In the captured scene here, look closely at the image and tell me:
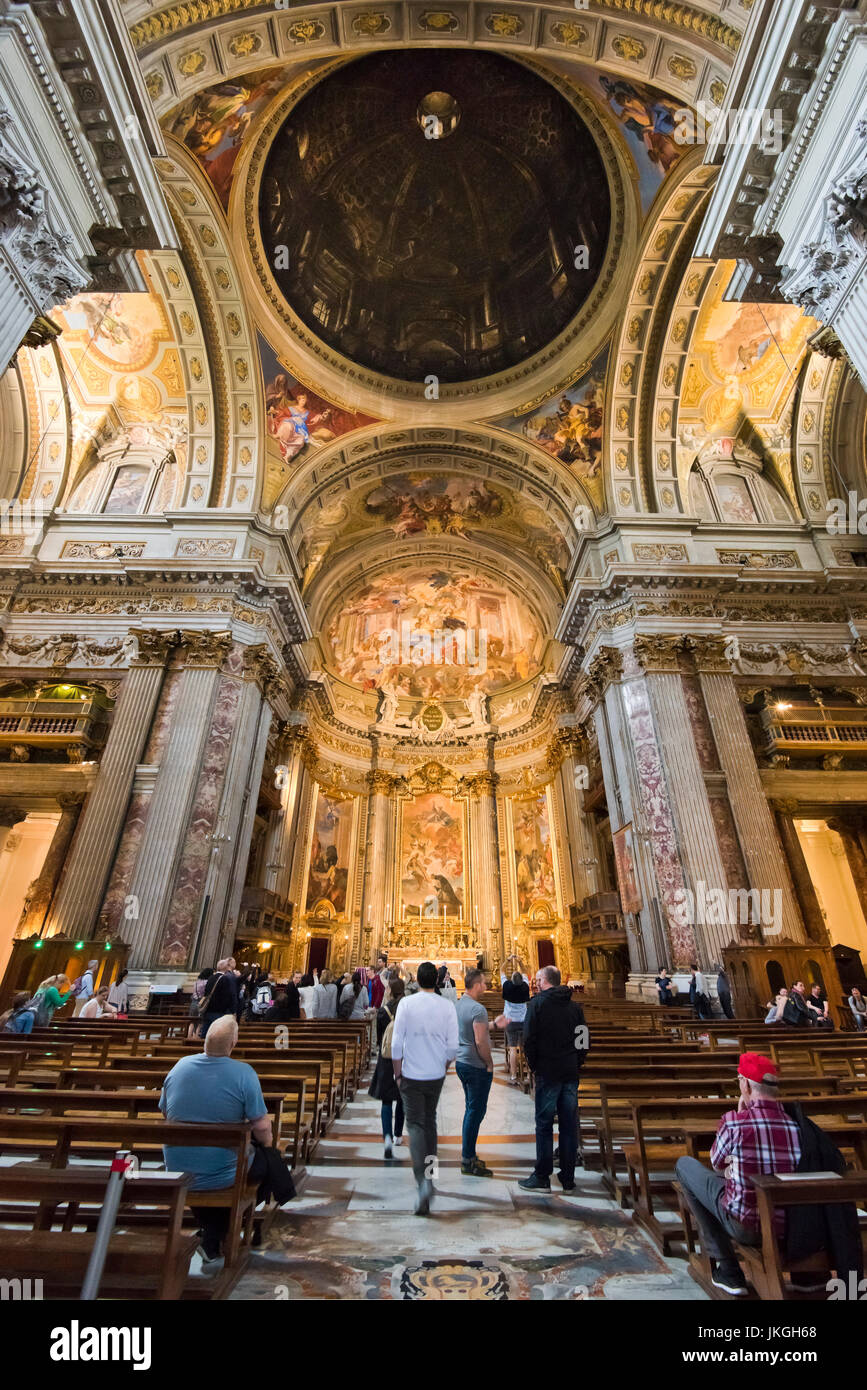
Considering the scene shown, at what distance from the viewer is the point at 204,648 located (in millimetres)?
15898

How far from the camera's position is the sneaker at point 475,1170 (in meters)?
4.52

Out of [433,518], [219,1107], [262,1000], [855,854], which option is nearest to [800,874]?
[855,854]

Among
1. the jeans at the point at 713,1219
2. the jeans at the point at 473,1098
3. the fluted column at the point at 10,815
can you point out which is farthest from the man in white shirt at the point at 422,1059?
the fluted column at the point at 10,815

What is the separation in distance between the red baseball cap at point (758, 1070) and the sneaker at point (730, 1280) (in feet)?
2.47

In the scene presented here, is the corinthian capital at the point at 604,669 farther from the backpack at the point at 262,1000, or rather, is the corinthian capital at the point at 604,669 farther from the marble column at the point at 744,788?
the backpack at the point at 262,1000

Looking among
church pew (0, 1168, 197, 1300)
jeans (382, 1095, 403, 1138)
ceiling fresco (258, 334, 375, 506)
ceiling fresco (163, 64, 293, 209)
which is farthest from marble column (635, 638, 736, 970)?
ceiling fresco (163, 64, 293, 209)

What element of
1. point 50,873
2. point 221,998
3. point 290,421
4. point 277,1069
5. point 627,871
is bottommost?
point 277,1069

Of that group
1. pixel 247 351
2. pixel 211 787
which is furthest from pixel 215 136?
pixel 211 787

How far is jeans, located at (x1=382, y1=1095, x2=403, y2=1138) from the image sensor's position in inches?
196

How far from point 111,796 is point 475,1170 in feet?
40.4

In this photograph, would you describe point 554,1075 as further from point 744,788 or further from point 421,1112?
point 744,788

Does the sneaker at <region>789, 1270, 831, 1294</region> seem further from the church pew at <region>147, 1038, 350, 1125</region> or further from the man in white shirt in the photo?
the church pew at <region>147, 1038, 350, 1125</region>

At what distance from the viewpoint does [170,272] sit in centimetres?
1588

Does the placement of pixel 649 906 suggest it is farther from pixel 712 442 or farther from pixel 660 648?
pixel 712 442
